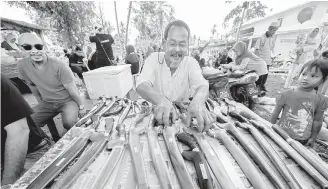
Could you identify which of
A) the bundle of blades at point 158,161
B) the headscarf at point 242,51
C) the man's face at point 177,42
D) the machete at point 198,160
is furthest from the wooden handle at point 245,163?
the headscarf at point 242,51

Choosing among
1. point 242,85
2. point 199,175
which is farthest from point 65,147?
point 242,85

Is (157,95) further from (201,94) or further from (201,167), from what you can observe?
(201,167)

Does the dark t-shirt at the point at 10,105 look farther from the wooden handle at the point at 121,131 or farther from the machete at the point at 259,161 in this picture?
the machete at the point at 259,161

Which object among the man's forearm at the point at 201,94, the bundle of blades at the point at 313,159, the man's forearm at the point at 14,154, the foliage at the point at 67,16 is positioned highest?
the foliage at the point at 67,16

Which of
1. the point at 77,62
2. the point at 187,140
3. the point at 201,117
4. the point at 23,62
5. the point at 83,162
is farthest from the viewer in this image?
the point at 77,62

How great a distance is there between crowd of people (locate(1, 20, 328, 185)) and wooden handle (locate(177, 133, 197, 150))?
0.14 metres

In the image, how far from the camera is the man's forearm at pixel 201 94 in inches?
57.7

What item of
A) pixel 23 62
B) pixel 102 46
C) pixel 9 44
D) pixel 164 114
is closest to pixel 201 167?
pixel 164 114

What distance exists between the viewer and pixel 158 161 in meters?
0.89

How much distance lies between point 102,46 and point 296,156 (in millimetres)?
4759

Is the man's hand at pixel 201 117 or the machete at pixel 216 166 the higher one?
the man's hand at pixel 201 117

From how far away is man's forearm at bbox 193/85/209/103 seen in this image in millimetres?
1465

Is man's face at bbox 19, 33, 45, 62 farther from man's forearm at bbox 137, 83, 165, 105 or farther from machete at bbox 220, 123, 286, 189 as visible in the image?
machete at bbox 220, 123, 286, 189

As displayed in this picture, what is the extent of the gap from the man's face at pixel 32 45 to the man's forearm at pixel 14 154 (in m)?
1.19
